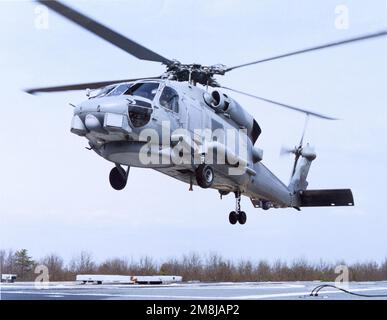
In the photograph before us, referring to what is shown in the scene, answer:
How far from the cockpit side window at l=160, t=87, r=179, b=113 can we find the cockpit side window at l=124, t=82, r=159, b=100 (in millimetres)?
196

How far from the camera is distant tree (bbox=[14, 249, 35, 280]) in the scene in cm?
1443

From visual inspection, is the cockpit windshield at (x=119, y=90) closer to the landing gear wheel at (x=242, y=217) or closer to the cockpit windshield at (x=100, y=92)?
the cockpit windshield at (x=100, y=92)

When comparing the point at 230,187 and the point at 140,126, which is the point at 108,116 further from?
the point at 230,187

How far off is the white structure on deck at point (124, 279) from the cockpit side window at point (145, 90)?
7326 millimetres

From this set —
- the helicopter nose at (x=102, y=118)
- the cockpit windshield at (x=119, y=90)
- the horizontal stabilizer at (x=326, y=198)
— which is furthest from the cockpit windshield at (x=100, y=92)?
the horizontal stabilizer at (x=326, y=198)

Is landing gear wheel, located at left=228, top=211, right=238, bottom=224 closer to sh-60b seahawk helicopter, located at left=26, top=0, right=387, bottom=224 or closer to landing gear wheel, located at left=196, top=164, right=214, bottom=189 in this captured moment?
sh-60b seahawk helicopter, located at left=26, top=0, right=387, bottom=224

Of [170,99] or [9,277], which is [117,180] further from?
[9,277]

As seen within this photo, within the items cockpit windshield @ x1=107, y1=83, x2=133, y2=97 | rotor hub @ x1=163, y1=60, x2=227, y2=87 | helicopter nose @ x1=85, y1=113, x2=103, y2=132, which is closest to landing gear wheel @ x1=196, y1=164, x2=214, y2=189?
rotor hub @ x1=163, y1=60, x2=227, y2=87

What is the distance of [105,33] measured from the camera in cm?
1006

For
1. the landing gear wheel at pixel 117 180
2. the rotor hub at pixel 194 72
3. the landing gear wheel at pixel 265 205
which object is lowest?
the landing gear wheel at pixel 265 205

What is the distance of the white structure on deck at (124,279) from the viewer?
16438mm

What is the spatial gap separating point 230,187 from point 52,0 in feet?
23.5
